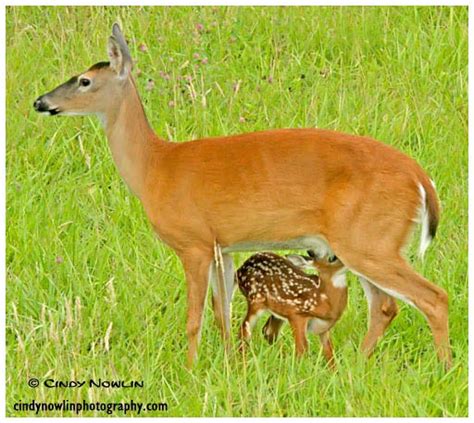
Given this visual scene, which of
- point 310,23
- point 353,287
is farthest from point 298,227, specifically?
point 310,23

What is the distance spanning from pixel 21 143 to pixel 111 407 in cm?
340

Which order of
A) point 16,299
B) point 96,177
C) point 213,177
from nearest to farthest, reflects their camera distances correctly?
point 213,177 → point 16,299 → point 96,177

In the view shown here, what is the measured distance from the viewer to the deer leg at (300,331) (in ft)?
27.2

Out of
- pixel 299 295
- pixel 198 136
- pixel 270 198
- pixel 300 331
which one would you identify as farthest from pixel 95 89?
pixel 198 136

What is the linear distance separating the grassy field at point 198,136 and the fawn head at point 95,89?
932mm

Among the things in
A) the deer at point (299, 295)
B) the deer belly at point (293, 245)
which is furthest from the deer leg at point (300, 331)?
the deer belly at point (293, 245)

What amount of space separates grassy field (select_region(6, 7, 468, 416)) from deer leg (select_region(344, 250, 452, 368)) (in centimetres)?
25

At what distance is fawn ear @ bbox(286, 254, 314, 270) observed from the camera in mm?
8422

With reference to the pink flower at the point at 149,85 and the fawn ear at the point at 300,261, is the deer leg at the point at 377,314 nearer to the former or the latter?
the fawn ear at the point at 300,261

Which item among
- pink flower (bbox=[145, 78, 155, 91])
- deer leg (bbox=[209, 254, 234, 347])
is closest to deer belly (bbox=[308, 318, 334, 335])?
deer leg (bbox=[209, 254, 234, 347])

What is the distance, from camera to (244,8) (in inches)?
472

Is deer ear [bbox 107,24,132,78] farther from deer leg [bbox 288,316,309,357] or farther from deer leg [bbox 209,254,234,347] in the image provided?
deer leg [bbox 288,316,309,357]

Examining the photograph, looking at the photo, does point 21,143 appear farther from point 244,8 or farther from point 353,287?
point 353,287

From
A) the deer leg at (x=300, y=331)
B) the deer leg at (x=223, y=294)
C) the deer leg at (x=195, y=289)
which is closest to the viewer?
the deer leg at (x=300, y=331)
